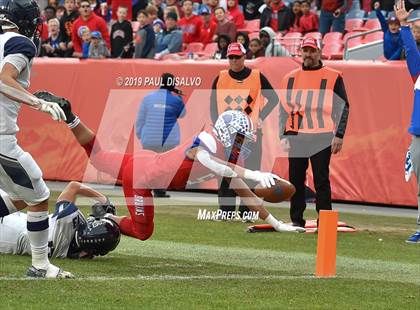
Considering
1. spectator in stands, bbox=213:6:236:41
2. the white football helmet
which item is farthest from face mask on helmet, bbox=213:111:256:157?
spectator in stands, bbox=213:6:236:41

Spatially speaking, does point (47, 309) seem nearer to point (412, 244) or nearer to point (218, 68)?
point (412, 244)

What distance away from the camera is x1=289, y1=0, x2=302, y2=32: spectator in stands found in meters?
19.2

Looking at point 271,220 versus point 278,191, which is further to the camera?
point 271,220

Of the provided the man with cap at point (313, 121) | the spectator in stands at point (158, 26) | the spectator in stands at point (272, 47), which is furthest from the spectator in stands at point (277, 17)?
the man with cap at point (313, 121)

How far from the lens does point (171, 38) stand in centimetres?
1923

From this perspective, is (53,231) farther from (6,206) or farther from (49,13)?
(49,13)

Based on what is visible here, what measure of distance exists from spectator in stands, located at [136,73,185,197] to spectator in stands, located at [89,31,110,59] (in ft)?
10.1

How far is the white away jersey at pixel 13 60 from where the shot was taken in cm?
742

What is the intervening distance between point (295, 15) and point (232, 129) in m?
10.1

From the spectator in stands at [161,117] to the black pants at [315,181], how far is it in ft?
11.6

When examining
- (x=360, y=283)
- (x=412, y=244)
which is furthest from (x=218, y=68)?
(x=360, y=283)

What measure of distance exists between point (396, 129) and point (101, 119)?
4893 mm

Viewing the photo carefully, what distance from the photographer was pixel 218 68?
15.7 meters

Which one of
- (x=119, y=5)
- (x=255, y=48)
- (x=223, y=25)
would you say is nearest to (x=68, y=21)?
(x=119, y=5)
